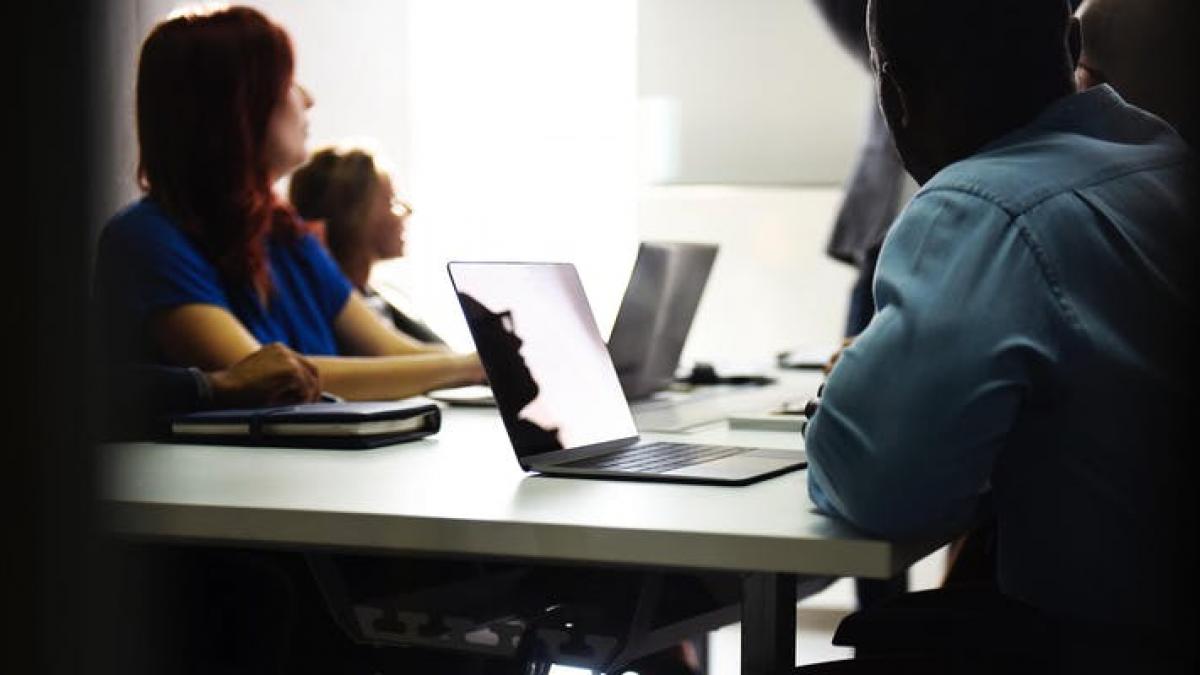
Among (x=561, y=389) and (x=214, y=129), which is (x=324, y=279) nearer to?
(x=214, y=129)

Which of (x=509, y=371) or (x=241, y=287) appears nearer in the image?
(x=509, y=371)

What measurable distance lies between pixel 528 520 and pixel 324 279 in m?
1.49

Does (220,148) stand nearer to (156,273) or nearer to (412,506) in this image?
(156,273)

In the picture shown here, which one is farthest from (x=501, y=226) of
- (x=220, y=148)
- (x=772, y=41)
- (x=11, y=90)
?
(x=11, y=90)

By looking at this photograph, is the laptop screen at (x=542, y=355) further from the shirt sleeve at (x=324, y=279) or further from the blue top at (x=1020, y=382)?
the shirt sleeve at (x=324, y=279)

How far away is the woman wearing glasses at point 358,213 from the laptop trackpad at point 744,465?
5.94 feet

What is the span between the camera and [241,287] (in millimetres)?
2242

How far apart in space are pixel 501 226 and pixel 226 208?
2.82 meters

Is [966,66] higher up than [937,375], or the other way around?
[966,66]

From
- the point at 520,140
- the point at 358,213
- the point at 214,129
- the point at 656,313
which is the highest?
the point at 214,129

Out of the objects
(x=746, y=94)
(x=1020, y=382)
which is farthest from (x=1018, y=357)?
(x=746, y=94)

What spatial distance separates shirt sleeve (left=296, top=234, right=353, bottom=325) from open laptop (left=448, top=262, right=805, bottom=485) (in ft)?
3.23

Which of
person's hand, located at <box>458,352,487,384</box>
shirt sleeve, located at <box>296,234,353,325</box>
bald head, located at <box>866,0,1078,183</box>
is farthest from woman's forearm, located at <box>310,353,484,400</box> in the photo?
bald head, located at <box>866,0,1078,183</box>

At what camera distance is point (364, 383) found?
6.99 feet
